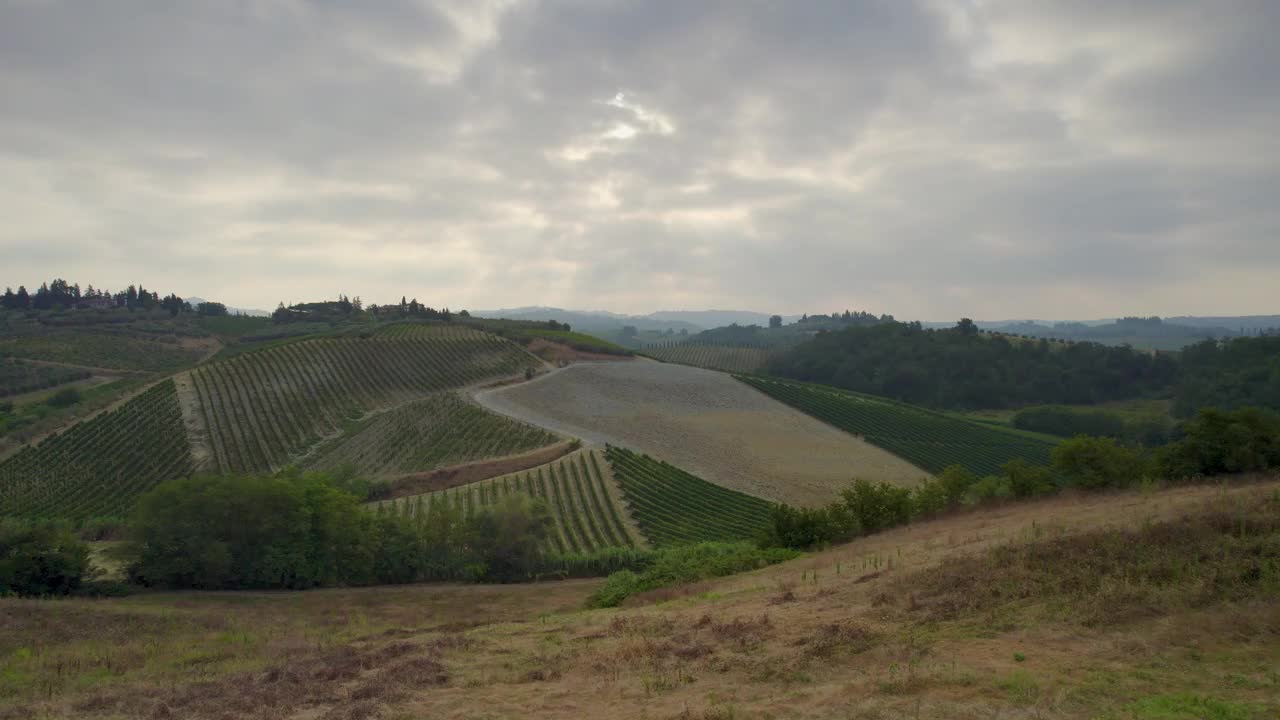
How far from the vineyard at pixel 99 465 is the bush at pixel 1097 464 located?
196 ft

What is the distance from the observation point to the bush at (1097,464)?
84.1ft

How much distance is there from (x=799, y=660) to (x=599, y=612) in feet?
32.3

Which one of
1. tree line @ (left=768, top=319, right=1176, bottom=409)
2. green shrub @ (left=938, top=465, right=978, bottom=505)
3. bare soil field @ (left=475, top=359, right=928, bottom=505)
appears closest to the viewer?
green shrub @ (left=938, top=465, right=978, bottom=505)

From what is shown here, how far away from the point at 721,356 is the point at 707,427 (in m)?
102

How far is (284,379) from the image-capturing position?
8331 centimetres

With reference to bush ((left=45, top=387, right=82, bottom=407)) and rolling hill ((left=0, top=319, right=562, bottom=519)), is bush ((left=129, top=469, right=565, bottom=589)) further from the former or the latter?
bush ((left=45, top=387, right=82, bottom=407))

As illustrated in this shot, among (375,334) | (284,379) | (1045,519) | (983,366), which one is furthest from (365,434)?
(983,366)

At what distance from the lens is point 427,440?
2522 inches

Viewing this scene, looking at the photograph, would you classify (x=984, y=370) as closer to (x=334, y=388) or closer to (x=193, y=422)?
(x=334, y=388)

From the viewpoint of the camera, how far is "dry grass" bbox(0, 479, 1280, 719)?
10586 millimetres

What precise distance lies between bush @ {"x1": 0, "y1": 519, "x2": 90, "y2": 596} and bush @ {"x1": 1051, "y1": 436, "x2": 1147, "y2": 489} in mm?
42254

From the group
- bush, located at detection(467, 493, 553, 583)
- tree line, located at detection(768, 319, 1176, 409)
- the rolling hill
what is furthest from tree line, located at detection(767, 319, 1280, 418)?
bush, located at detection(467, 493, 553, 583)

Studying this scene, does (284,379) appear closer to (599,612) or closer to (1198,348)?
(599,612)

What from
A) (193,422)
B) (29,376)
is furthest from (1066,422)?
(29,376)
